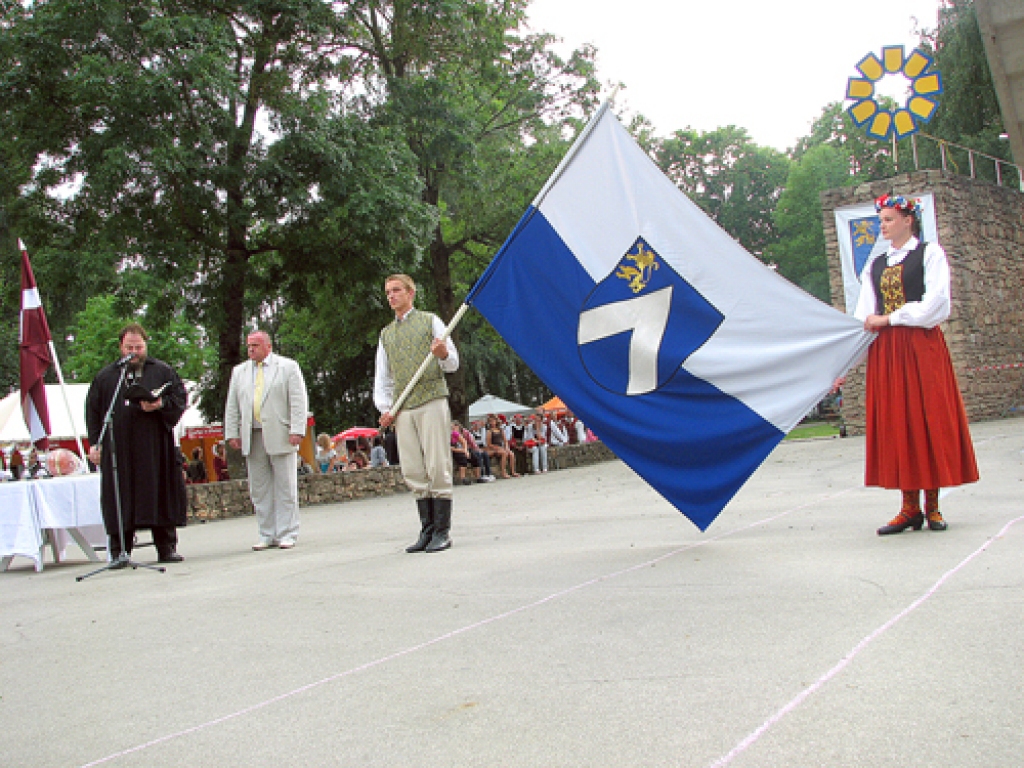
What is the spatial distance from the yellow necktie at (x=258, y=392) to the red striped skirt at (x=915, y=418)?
17.8 feet

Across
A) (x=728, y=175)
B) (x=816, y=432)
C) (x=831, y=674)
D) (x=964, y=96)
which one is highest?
(x=728, y=175)

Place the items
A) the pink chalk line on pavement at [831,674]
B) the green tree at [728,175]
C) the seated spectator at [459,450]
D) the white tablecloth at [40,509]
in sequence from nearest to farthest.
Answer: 1. the pink chalk line on pavement at [831,674]
2. the white tablecloth at [40,509]
3. the seated spectator at [459,450]
4. the green tree at [728,175]

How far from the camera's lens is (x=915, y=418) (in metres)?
5.71

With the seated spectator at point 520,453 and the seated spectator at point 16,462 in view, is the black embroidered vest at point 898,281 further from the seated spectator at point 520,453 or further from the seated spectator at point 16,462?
the seated spectator at point 16,462

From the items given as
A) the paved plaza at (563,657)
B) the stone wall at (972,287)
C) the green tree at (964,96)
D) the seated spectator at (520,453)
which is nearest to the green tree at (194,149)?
the seated spectator at (520,453)

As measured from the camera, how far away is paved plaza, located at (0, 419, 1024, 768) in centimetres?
260

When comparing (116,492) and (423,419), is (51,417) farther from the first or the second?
(423,419)

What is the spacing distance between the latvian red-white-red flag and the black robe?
2704mm

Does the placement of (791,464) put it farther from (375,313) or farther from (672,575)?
(375,313)

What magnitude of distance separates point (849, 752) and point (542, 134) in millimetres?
28390

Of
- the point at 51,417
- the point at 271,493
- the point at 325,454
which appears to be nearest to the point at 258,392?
the point at 271,493

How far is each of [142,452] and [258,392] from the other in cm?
125

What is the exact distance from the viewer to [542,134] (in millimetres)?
29469

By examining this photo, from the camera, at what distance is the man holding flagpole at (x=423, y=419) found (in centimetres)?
701
